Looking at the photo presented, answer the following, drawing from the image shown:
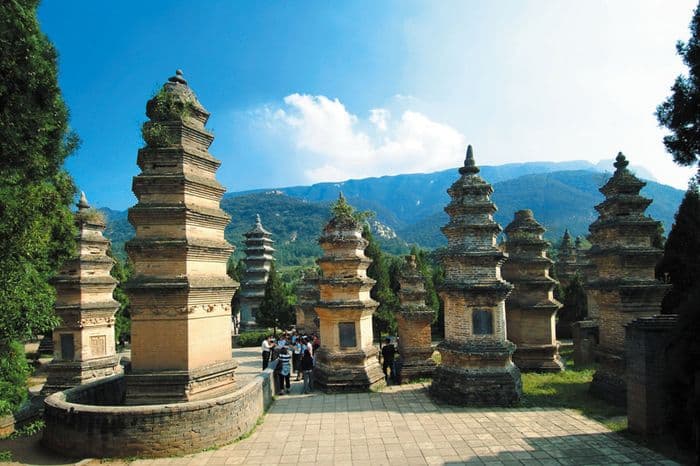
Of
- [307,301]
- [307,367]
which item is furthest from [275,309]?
[307,367]

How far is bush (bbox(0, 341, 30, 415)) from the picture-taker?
8711 millimetres

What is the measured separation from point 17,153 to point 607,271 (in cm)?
1681

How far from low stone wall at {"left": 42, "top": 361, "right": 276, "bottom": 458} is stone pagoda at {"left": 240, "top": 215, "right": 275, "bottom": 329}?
102 feet

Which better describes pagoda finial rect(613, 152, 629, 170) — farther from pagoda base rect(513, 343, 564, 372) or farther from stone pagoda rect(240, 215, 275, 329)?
stone pagoda rect(240, 215, 275, 329)

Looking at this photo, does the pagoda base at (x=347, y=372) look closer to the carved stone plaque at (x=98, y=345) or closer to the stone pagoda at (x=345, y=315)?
the stone pagoda at (x=345, y=315)

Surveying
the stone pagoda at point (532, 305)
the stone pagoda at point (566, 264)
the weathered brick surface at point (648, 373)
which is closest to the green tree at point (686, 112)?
the weathered brick surface at point (648, 373)

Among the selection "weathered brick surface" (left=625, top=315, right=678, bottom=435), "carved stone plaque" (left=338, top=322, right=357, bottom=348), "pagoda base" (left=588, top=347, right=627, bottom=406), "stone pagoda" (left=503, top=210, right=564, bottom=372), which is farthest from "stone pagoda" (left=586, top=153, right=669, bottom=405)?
"carved stone plaque" (left=338, top=322, right=357, bottom=348)

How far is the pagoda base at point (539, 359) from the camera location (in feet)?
62.5

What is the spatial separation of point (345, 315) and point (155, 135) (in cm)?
899

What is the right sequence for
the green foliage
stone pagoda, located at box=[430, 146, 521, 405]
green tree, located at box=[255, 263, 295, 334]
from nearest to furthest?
the green foliage < stone pagoda, located at box=[430, 146, 521, 405] < green tree, located at box=[255, 263, 295, 334]

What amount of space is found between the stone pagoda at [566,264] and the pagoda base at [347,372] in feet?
75.7

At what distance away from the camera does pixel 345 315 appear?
1638 cm

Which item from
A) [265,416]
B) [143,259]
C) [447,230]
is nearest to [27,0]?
[143,259]

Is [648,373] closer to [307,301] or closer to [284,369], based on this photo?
[284,369]
